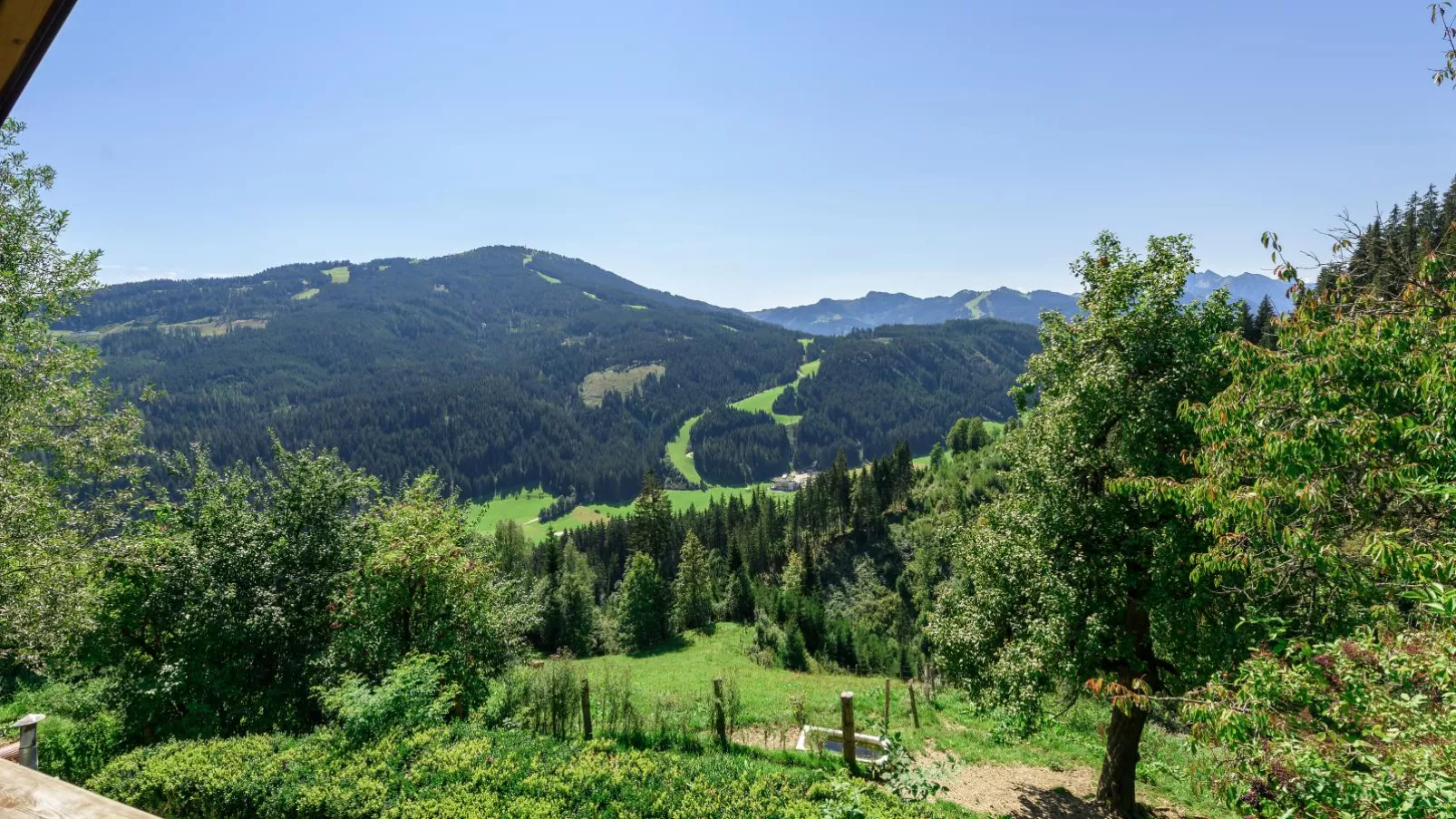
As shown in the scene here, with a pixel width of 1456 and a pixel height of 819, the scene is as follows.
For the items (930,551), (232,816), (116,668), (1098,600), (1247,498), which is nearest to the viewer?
(1247,498)

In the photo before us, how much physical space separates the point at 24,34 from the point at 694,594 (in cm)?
6725

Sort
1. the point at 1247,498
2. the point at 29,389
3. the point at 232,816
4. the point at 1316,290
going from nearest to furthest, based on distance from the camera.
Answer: the point at 1247,498
the point at 1316,290
the point at 232,816
the point at 29,389

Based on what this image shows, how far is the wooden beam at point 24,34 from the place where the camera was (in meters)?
1.78

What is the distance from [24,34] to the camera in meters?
1.90

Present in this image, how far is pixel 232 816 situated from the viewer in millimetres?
8789

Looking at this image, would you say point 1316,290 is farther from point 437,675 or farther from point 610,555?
point 610,555

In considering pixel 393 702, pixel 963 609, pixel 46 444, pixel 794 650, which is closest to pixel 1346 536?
pixel 963 609

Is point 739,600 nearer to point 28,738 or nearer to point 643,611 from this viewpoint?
point 643,611

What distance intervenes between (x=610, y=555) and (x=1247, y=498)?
10612 cm

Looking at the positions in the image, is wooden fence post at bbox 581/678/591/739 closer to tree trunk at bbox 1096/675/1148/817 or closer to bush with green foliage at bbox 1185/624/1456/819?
tree trunk at bbox 1096/675/1148/817

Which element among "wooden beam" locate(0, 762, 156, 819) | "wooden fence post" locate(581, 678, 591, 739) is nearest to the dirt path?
"wooden fence post" locate(581, 678, 591, 739)

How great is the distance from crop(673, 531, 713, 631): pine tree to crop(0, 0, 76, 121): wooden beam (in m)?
63.6

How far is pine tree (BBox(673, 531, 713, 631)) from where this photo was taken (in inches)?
2520

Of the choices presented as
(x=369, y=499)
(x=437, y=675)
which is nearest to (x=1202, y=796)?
(x=437, y=675)
